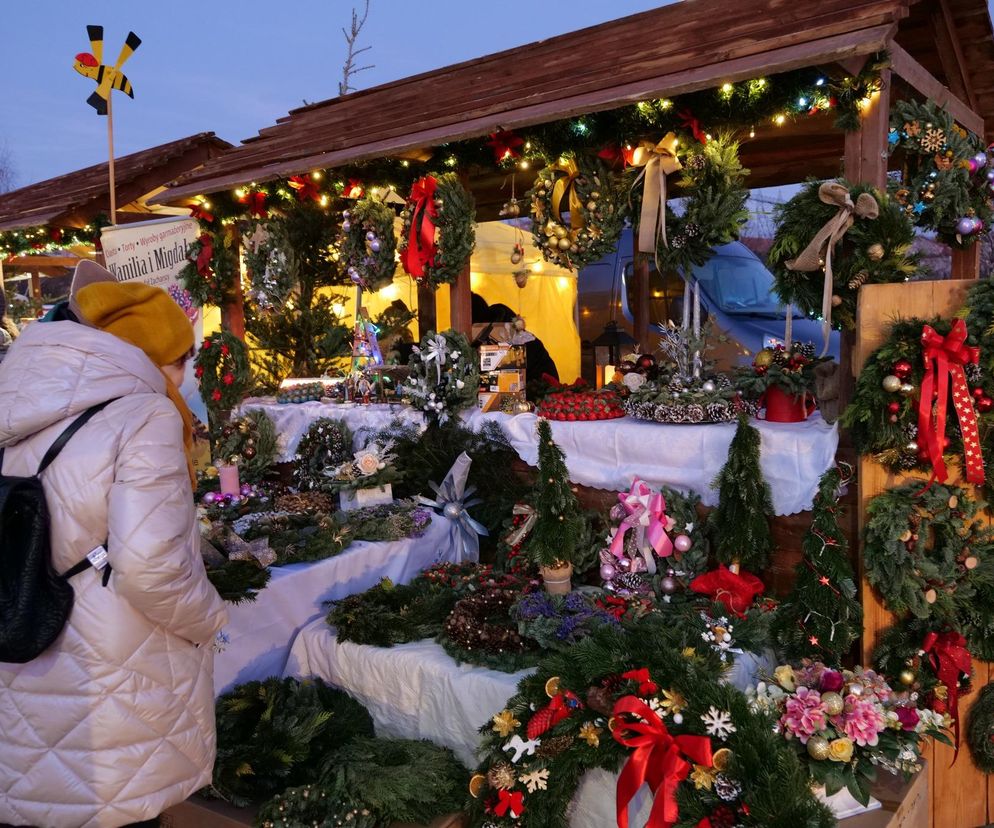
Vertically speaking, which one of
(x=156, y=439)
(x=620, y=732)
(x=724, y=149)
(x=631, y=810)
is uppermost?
(x=724, y=149)

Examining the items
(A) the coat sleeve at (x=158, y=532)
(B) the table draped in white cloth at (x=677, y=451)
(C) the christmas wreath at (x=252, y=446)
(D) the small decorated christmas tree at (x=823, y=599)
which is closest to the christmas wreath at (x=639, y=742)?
(D) the small decorated christmas tree at (x=823, y=599)

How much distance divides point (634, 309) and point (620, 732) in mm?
6487

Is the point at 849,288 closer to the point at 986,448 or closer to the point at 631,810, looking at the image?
the point at 986,448

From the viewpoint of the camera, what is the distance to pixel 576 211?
491 cm

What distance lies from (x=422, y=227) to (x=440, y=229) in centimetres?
16

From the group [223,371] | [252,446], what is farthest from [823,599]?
[223,371]

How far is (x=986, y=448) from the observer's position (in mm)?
3047

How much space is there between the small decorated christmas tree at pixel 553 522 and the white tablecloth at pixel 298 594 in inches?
46.2

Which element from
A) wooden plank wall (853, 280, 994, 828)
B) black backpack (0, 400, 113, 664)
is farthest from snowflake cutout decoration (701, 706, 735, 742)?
black backpack (0, 400, 113, 664)

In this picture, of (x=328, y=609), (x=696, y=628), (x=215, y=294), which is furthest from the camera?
(x=215, y=294)

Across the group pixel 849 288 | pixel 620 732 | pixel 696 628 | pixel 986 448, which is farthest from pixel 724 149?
pixel 620 732

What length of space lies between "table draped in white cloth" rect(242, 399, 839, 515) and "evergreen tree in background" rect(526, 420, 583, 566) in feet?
1.99

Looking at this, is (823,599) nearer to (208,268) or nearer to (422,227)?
(422,227)

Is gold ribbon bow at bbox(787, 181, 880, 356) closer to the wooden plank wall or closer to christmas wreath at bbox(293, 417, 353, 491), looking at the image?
the wooden plank wall
